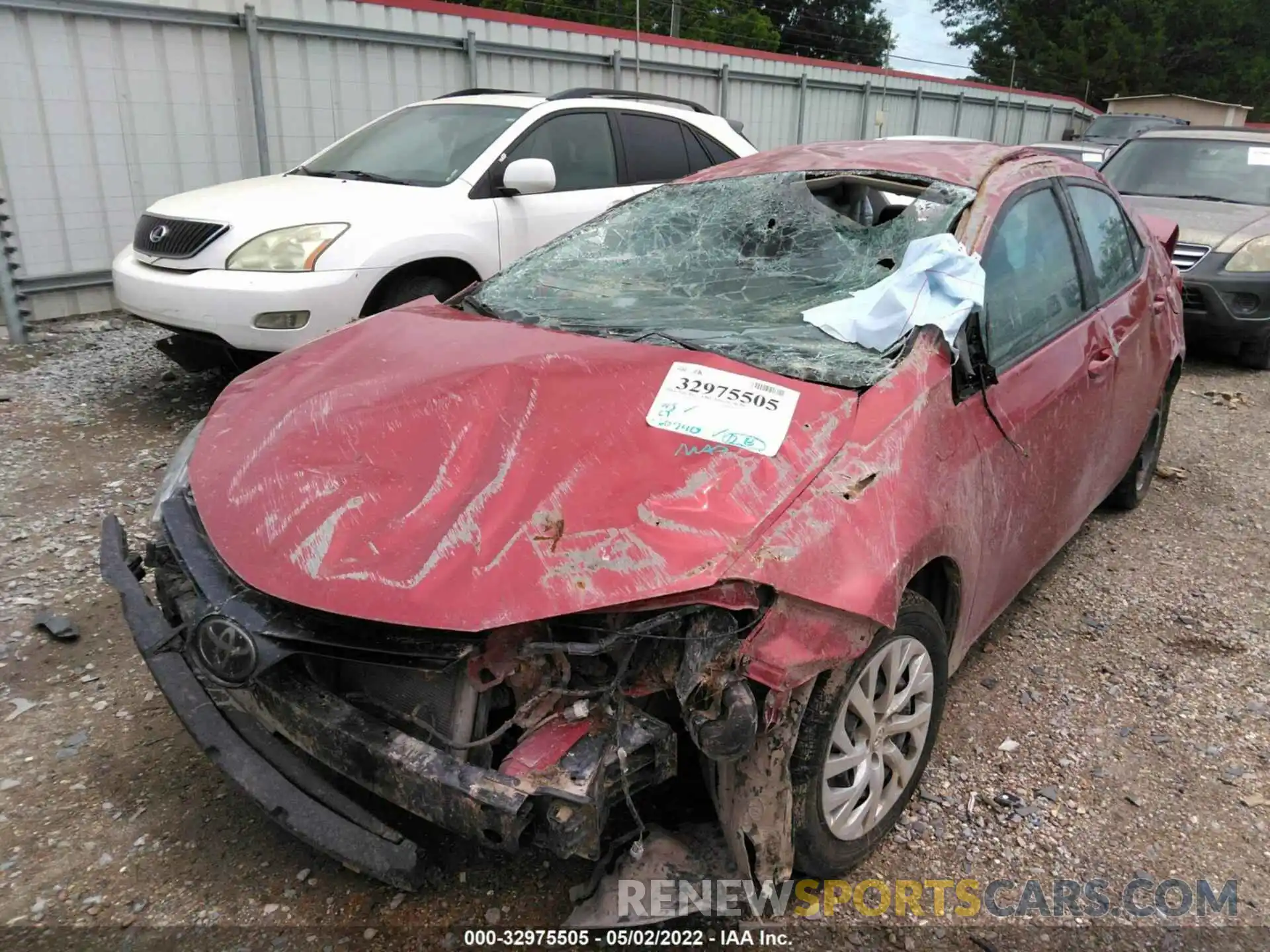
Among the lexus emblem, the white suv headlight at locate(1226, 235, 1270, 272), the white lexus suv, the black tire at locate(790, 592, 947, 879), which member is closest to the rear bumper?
the lexus emblem

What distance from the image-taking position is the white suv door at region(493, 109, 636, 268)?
17.9 ft

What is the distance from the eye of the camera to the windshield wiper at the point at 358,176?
5.41 meters

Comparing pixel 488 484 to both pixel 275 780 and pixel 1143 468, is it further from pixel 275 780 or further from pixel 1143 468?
pixel 1143 468

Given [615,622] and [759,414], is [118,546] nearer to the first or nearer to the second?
[615,622]

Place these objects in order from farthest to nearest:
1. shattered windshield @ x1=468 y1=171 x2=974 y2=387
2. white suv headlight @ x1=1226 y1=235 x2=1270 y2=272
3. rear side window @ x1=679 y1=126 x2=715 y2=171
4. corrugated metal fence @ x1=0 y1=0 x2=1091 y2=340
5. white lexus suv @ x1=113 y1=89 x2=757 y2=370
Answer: corrugated metal fence @ x1=0 y1=0 x2=1091 y2=340 < white suv headlight @ x1=1226 y1=235 x2=1270 y2=272 < rear side window @ x1=679 y1=126 x2=715 y2=171 < white lexus suv @ x1=113 y1=89 x2=757 y2=370 < shattered windshield @ x1=468 y1=171 x2=974 y2=387

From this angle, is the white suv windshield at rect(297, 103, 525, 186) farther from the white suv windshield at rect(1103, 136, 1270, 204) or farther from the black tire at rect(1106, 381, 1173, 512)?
the white suv windshield at rect(1103, 136, 1270, 204)

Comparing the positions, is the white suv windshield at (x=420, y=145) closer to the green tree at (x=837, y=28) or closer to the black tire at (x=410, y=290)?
the black tire at (x=410, y=290)

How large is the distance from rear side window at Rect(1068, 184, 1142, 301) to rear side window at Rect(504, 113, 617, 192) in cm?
322

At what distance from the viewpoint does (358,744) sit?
194cm

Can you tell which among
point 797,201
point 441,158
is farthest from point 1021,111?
point 797,201

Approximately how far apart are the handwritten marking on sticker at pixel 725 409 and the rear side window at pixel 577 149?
379 cm

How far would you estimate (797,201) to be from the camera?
10.6 ft

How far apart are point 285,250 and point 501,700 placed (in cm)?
351

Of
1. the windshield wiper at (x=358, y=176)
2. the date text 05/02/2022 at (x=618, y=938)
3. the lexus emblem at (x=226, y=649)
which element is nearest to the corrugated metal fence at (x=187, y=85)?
the windshield wiper at (x=358, y=176)
